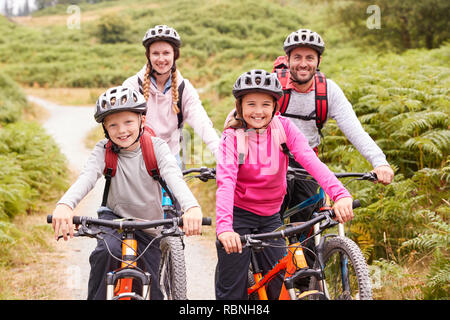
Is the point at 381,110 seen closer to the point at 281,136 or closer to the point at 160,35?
the point at 160,35

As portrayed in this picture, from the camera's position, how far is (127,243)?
11.6 ft

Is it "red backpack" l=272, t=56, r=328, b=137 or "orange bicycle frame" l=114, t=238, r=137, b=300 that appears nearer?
"orange bicycle frame" l=114, t=238, r=137, b=300

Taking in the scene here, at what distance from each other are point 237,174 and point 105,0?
64558mm

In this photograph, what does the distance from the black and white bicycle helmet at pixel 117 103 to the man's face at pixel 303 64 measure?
173cm

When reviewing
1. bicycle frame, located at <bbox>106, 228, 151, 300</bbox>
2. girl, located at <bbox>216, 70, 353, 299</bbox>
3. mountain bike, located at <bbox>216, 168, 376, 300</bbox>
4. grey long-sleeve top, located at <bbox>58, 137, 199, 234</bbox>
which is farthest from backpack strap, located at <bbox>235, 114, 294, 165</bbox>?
bicycle frame, located at <bbox>106, 228, 151, 300</bbox>

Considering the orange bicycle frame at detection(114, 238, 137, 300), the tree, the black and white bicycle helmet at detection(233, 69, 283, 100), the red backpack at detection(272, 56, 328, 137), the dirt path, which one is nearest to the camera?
the orange bicycle frame at detection(114, 238, 137, 300)

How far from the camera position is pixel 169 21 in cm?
4075

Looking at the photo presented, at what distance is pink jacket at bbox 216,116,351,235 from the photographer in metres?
3.72

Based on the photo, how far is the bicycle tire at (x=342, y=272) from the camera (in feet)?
11.1

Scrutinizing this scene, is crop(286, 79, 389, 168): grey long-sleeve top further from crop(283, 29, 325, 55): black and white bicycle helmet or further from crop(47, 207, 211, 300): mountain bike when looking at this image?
crop(47, 207, 211, 300): mountain bike

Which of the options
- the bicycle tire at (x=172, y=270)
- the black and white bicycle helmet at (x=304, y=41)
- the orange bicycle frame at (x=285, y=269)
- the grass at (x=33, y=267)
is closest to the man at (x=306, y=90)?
the black and white bicycle helmet at (x=304, y=41)

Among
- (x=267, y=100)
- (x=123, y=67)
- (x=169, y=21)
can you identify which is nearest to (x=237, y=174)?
(x=267, y=100)

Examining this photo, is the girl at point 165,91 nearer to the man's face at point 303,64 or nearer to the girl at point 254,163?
the man's face at point 303,64

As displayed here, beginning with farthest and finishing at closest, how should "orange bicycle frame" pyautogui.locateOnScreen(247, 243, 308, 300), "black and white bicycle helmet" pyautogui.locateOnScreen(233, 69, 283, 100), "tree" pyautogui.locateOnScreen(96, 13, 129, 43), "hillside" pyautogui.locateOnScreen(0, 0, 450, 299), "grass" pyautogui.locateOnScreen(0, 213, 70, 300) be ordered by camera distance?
"tree" pyautogui.locateOnScreen(96, 13, 129, 43), "grass" pyautogui.locateOnScreen(0, 213, 70, 300), "hillside" pyautogui.locateOnScreen(0, 0, 450, 299), "black and white bicycle helmet" pyautogui.locateOnScreen(233, 69, 283, 100), "orange bicycle frame" pyautogui.locateOnScreen(247, 243, 308, 300)
